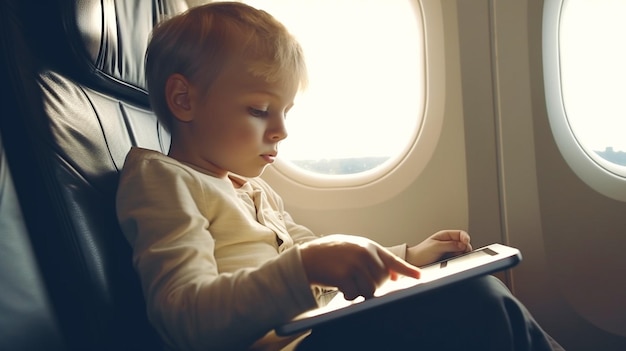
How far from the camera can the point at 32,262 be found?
69 cm

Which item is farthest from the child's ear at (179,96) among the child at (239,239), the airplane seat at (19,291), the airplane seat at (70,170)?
the airplane seat at (19,291)

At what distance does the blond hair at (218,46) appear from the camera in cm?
90

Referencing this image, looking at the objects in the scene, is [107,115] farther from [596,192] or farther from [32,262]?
[596,192]

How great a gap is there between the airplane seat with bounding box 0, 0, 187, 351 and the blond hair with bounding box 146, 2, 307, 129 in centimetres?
10

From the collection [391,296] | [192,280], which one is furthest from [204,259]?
[391,296]

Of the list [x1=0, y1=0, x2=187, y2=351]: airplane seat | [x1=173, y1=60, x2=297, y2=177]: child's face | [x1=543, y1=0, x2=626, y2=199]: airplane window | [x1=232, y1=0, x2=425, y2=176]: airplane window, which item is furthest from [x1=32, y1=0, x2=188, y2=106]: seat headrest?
[x1=543, y1=0, x2=626, y2=199]: airplane window

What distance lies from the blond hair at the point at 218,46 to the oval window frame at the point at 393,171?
0.47m

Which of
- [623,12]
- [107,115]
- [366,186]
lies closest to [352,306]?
[107,115]

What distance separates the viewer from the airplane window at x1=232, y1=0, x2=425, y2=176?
53.4 inches

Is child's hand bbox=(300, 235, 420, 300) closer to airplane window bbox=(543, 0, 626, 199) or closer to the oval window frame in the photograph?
the oval window frame

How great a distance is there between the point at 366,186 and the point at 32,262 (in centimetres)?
86

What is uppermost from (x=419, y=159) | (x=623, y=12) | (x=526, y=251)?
(x=623, y=12)

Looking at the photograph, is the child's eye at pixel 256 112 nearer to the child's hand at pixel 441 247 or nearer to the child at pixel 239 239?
the child at pixel 239 239

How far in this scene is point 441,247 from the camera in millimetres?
1036
